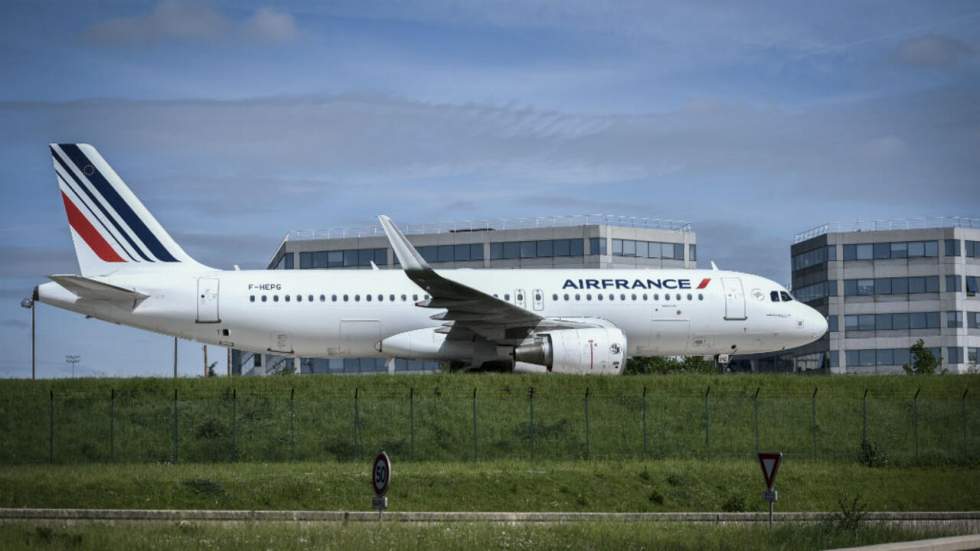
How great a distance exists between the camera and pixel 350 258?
104m

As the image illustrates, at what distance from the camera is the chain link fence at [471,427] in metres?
41.0

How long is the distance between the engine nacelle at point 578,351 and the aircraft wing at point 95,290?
43.6 ft

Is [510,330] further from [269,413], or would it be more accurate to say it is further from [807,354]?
[807,354]

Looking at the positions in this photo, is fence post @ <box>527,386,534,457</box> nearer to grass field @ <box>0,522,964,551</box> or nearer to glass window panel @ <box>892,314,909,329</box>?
grass field @ <box>0,522,964,551</box>

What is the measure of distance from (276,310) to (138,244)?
5488 mm

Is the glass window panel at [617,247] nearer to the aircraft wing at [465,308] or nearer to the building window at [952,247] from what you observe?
→ the building window at [952,247]

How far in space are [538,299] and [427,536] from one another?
924 inches

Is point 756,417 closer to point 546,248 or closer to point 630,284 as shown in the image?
point 630,284

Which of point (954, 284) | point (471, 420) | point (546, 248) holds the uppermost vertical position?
point (546, 248)

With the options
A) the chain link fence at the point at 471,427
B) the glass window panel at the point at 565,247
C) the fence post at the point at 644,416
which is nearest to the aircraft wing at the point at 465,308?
the chain link fence at the point at 471,427

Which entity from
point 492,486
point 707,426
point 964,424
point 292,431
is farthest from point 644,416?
point 964,424

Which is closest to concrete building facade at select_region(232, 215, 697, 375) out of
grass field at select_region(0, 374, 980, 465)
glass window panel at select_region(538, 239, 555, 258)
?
glass window panel at select_region(538, 239, 555, 258)

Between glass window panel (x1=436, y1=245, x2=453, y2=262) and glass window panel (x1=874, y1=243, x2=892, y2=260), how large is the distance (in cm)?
3508

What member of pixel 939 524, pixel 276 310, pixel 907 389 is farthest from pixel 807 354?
pixel 939 524
